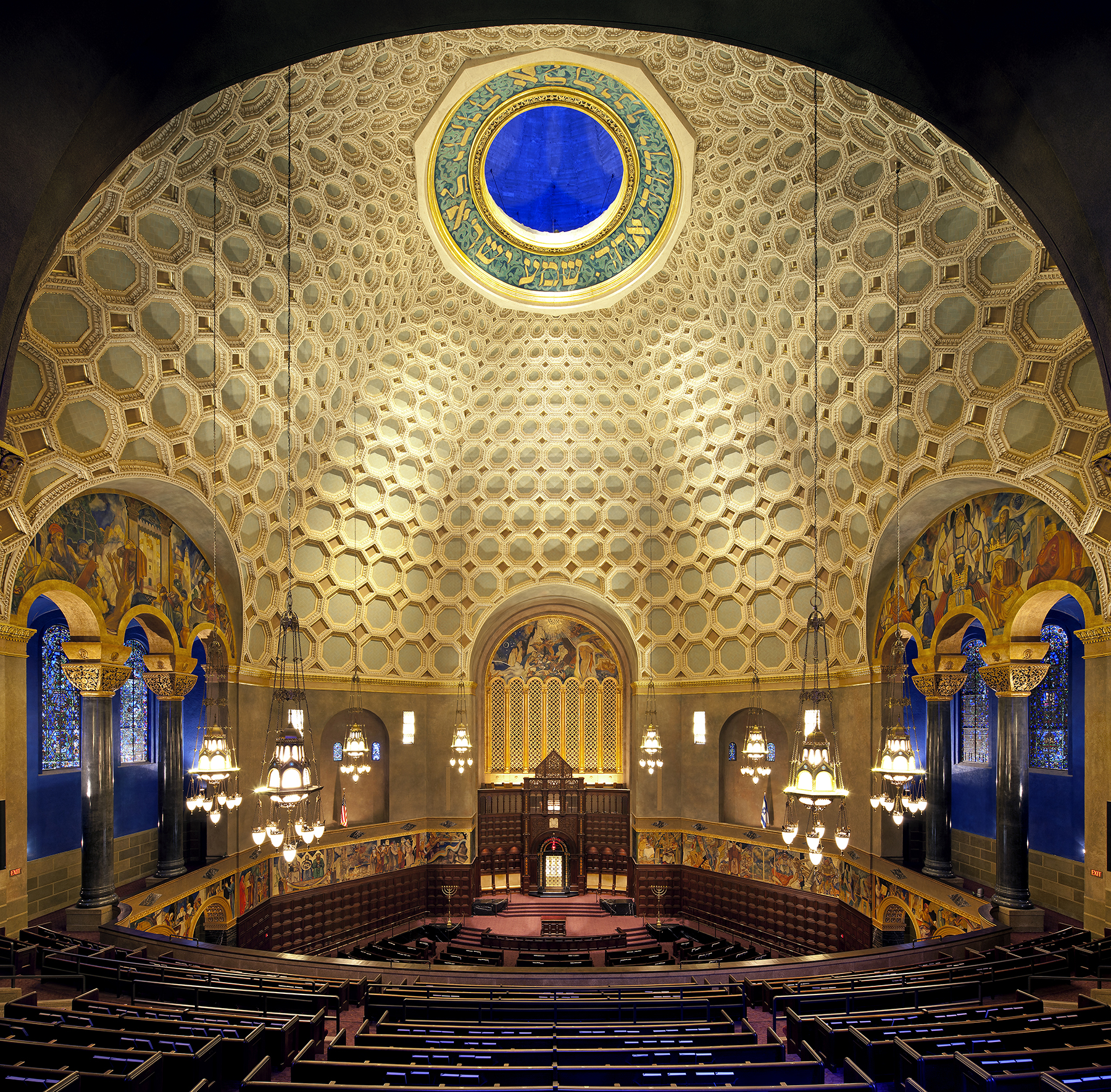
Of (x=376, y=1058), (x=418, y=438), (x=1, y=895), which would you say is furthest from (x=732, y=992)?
(x=418, y=438)

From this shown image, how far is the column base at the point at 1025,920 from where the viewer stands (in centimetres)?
1538

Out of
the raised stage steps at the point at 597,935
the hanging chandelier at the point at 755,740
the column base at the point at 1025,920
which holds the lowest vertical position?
the raised stage steps at the point at 597,935

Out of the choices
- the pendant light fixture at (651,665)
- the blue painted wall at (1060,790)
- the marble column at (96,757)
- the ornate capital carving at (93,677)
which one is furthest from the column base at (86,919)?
the blue painted wall at (1060,790)

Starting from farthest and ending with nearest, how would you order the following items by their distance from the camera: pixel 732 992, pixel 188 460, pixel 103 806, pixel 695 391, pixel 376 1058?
pixel 695 391
pixel 188 460
pixel 103 806
pixel 732 992
pixel 376 1058

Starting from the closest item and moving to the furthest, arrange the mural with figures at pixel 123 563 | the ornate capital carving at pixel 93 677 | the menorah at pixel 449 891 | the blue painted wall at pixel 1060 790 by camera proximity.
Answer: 1. the mural with figures at pixel 123 563
2. the ornate capital carving at pixel 93 677
3. the blue painted wall at pixel 1060 790
4. the menorah at pixel 449 891

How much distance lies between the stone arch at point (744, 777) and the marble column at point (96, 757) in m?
18.4

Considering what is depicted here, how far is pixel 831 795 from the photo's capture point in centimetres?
1009

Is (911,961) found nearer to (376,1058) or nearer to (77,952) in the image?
(376,1058)

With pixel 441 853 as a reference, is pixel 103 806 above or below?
above

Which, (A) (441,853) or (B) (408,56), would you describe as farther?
(A) (441,853)

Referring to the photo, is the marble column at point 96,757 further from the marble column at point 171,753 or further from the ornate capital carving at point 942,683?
the ornate capital carving at point 942,683

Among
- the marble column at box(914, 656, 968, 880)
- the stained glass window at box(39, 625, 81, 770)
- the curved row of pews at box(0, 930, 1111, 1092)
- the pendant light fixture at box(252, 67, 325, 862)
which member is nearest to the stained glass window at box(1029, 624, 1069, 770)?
the marble column at box(914, 656, 968, 880)

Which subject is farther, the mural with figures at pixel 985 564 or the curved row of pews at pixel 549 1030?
the mural with figures at pixel 985 564

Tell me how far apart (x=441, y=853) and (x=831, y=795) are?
64.2ft
